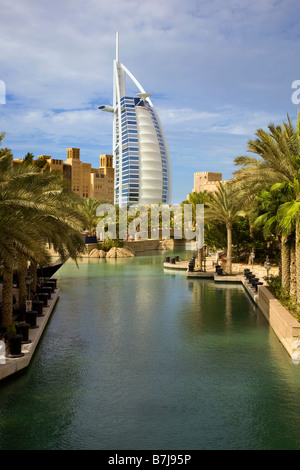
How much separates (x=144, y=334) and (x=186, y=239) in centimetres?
6323

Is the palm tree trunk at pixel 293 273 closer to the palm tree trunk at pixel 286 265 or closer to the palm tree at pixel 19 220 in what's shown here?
the palm tree trunk at pixel 286 265

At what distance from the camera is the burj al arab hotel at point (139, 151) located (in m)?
164

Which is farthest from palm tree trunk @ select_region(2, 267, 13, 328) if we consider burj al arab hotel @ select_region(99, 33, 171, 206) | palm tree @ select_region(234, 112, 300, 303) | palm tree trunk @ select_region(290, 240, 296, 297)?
burj al arab hotel @ select_region(99, 33, 171, 206)

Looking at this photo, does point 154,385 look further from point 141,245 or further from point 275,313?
point 141,245

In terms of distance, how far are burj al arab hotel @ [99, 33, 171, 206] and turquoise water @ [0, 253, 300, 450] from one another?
481ft

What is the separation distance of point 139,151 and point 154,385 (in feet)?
512

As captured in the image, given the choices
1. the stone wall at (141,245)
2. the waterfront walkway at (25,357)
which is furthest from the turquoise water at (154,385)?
the stone wall at (141,245)

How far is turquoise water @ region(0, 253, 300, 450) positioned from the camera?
8609mm

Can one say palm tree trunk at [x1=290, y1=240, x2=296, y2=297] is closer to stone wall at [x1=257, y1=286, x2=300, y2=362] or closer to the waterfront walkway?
stone wall at [x1=257, y1=286, x2=300, y2=362]

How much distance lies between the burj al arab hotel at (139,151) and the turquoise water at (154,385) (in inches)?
5777

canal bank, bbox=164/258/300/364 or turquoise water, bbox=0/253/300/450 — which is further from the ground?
canal bank, bbox=164/258/300/364

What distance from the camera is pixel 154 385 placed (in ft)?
36.6

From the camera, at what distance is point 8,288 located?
14.3m
